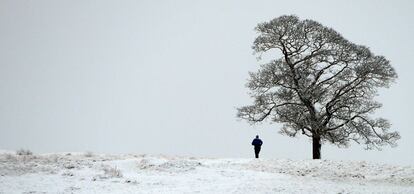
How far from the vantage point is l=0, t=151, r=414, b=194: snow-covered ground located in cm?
1897

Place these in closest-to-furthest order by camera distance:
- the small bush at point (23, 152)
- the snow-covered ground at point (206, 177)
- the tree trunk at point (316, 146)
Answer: the snow-covered ground at point (206, 177), the small bush at point (23, 152), the tree trunk at point (316, 146)

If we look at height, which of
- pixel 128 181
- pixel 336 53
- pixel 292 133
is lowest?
pixel 128 181

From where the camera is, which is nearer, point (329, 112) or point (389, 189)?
point (389, 189)

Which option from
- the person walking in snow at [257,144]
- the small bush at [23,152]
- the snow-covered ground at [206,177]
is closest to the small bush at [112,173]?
the snow-covered ground at [206,177]

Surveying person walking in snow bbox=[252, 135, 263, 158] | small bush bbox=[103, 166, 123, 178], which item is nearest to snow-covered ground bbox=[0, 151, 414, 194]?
small bush bbox=[103, 166, 123, 178]

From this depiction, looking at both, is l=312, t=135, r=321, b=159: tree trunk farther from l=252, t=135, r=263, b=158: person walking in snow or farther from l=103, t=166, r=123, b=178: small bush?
l=103, t=166, r=123, b=178: small bush

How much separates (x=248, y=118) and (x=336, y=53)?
7.70 m

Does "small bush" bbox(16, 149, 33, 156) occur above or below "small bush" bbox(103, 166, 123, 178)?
above

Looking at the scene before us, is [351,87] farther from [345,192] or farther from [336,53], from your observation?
[345,192]

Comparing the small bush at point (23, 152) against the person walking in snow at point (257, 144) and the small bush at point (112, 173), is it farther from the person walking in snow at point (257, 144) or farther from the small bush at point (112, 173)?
the person walking in snow at point (257, 144)

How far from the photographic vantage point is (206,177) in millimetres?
22797

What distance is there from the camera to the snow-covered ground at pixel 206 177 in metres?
19.0

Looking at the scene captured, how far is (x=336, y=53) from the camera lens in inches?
1330

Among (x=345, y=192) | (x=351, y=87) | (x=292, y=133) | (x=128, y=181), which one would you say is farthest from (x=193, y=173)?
(x=351, y=87)
